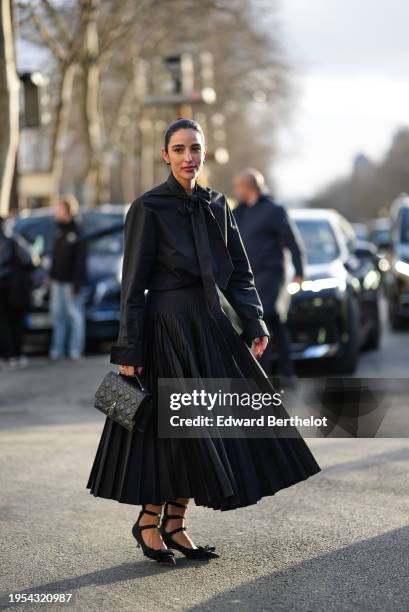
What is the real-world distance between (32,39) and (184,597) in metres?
29.9

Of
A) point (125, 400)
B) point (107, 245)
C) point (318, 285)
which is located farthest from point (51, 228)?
point (125, 400)

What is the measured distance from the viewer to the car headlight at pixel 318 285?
12789 mm

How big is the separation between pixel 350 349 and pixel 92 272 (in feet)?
14.9

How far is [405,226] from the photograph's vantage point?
19.6 metres

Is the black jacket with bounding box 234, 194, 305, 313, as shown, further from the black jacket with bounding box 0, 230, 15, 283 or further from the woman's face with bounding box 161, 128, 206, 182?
the woman's face with bounding box 161, 128, 206, 182

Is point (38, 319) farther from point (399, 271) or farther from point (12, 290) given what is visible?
point (399, 271)

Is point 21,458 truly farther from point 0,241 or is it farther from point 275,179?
point 275,179

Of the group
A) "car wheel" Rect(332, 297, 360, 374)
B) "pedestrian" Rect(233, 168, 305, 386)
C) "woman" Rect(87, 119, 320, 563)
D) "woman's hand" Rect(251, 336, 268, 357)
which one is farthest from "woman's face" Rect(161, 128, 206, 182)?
"car wheel" Rect(332, 297, 360, 374)

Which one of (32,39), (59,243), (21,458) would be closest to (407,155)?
(32,39)

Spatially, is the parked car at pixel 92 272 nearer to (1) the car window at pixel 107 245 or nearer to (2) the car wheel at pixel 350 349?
(1) the car window at pixel 107 245

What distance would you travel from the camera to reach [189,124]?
5.59 meters

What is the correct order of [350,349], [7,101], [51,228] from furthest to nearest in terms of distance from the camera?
[7,101] → [51,228] → [350,349]

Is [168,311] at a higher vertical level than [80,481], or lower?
higher

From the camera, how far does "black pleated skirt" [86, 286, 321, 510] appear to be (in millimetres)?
5406
